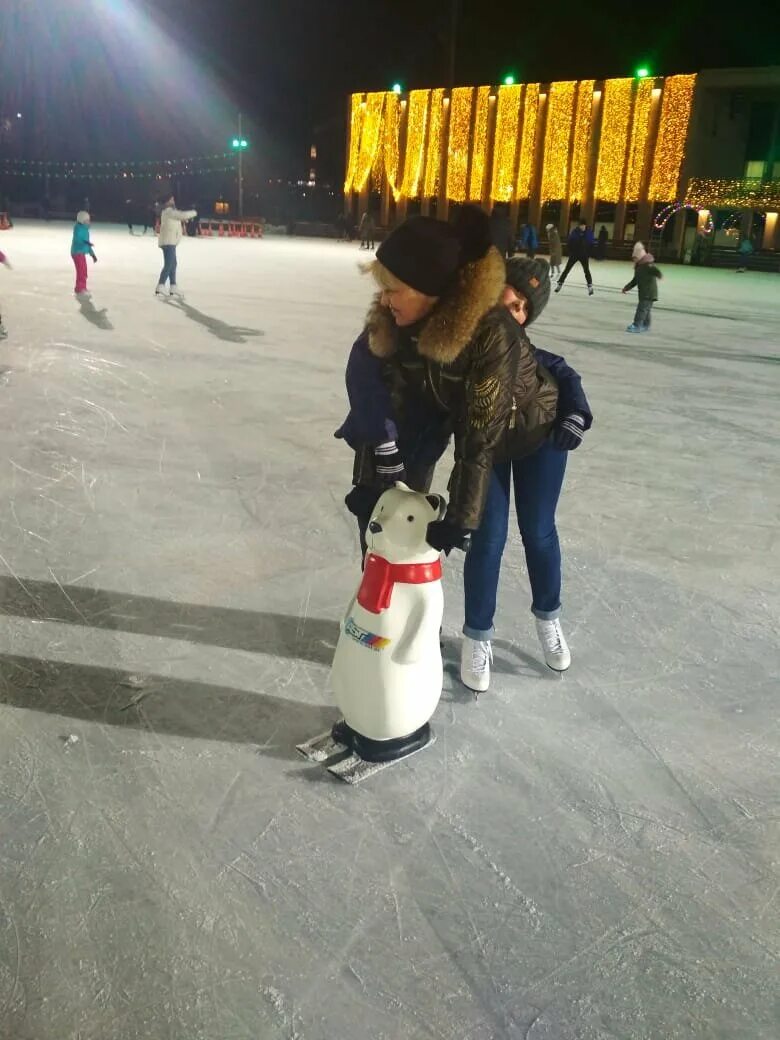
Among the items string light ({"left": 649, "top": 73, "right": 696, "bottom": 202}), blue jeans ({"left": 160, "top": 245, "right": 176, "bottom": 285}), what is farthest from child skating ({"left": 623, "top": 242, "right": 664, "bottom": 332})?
string light ({"left": 649, "top": 73, "right": 696, "bottom": 202})

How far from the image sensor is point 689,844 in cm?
184

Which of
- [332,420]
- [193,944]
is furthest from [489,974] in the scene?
[332,420]

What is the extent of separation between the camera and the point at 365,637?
1.92 metres

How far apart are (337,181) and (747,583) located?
173 ft

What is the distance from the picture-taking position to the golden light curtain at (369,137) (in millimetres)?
36656

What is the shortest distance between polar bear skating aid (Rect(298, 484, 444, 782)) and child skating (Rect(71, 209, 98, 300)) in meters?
8.86

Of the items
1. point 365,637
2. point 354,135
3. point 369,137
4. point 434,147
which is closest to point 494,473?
point 365,637

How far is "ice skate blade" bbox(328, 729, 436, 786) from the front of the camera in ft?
6.54

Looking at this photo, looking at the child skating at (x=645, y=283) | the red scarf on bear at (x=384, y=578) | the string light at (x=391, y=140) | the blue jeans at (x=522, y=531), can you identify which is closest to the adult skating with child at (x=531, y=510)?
the blue jeans at (x=522, y=531)

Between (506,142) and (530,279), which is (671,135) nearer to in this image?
(506,142)

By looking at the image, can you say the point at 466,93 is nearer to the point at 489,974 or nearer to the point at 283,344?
the point at 283,344

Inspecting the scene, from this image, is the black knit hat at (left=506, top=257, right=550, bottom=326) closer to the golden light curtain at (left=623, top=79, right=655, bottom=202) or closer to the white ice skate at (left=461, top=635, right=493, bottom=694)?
the white ice skate at (left=461, top=635, right=493, bottom=694)

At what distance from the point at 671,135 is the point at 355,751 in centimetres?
3208

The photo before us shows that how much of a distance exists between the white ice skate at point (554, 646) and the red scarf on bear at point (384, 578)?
832mm
